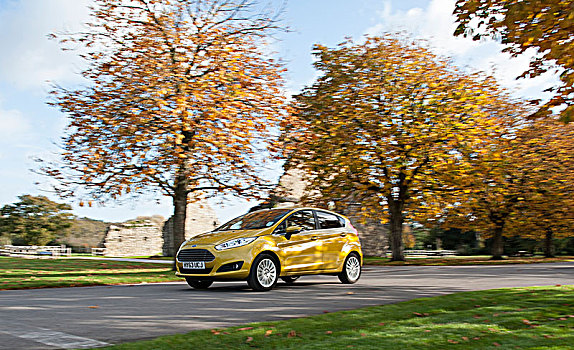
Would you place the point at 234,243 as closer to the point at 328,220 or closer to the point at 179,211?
the point at 328,220

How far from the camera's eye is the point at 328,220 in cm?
1401

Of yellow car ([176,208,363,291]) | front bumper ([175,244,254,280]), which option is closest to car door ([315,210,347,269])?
yellow car ([176,208,363,291])

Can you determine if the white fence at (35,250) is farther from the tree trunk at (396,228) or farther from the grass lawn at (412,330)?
the grass lawn at (412,330)

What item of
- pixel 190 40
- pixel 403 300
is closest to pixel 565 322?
pixel 403 300

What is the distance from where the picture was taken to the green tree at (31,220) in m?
46.3

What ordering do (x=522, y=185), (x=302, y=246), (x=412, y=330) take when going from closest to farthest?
(x=412, y=330) → (x=302, y=246) → (x=522, y=185)

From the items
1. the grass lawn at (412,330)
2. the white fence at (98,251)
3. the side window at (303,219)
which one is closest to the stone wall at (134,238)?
the white fence at (98,251)

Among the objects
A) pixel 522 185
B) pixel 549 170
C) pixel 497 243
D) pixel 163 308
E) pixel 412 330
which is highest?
pixel 549 170

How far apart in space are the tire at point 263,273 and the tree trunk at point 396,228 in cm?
1571

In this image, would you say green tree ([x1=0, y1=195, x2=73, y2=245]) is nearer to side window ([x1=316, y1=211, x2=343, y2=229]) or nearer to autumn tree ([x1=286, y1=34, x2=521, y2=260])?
autumn tree ([x1=286, y1=34, x2=521, y2=260])

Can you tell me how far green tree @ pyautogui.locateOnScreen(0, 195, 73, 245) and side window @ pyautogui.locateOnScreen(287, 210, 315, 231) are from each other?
39.0 m

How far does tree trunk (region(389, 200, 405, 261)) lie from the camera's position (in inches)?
1072

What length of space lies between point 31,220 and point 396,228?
108 ft

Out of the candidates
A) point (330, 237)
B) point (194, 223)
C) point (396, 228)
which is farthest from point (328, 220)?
point (194, 223)
